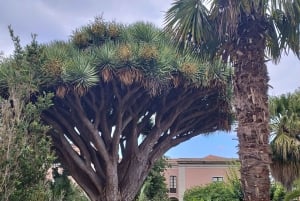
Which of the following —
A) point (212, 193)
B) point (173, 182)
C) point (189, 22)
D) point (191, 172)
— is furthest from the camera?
point (173, 182)

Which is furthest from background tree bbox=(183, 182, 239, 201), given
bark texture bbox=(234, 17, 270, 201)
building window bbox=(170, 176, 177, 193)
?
bark texture bbox=(234, 17, 270, 201)

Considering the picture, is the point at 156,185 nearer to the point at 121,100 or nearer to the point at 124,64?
the point at 121,100

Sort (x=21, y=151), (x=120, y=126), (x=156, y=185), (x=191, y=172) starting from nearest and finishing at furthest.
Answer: (x=21, y=151), (x=120, y=126), (x=156, y=185), (x=191, y=172)

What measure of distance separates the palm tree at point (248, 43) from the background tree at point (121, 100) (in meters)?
5.77

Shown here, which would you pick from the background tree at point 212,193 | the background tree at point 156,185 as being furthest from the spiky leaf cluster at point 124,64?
the background tree at point 212,193

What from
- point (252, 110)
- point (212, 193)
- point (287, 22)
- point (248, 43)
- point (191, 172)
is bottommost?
point (212, 193)

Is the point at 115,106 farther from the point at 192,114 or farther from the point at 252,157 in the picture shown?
the point at 252,157

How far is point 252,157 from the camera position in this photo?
23.3 ft

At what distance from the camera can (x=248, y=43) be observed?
25.5 ft

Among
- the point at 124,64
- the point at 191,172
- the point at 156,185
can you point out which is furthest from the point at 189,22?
the point at 191,172

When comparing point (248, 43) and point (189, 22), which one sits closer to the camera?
point (248, 43)

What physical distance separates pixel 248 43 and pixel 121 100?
26.5 ft

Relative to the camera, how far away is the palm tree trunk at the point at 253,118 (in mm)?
7031

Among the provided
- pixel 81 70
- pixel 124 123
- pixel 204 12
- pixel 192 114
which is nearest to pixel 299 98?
pixel 192 114
